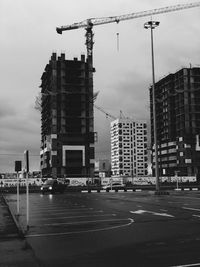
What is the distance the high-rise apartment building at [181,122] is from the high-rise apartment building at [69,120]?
30228 millimetres

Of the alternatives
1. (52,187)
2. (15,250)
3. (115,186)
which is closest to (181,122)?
(115,186)

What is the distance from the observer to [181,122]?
15862 centimetres

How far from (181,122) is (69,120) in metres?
46.2

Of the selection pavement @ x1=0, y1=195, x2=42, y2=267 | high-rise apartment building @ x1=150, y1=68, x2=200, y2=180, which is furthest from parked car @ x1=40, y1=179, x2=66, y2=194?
high-rise apartment building @ x1=150, y1=68, x2=200, y2=180

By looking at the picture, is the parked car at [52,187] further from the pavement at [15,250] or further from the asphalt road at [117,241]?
the pavement at [15,250]

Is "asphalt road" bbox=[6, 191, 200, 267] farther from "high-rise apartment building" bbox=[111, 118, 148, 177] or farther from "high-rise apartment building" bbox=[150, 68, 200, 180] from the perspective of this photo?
"high-rise apartment building" bbox=[111, 118, 148, 177]

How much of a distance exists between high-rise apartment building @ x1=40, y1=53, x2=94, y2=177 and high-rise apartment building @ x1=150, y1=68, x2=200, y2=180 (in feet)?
99.2

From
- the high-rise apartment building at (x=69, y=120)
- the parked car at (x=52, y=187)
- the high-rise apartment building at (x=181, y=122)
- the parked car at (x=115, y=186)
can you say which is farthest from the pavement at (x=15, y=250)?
the high-rise apartment building at (x=181, y=122)

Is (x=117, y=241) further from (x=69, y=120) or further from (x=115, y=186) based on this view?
(x=69, y=120)

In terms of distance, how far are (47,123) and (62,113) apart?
1012 centimetres

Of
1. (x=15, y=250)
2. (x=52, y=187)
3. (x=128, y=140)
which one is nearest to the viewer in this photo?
(x=15, y=250)

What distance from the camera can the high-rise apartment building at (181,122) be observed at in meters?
154

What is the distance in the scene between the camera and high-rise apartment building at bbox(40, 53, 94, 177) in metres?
130

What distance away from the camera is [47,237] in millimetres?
12484
